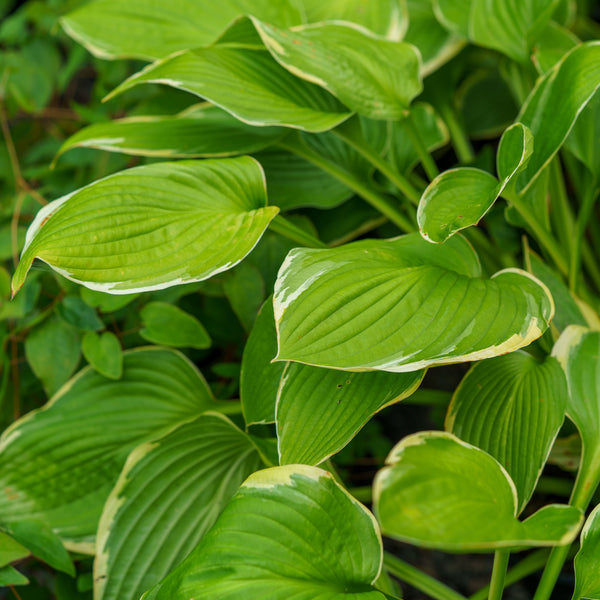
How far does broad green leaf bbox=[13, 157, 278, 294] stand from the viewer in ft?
1.92

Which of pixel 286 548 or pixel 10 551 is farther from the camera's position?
pixel 10 551

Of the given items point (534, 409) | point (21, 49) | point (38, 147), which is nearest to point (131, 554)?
point (534, 409)

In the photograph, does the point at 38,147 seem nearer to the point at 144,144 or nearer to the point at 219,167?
the point at 144,144

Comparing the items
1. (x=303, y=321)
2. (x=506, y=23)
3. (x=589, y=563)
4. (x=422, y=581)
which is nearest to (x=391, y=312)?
(x=303, y=321)

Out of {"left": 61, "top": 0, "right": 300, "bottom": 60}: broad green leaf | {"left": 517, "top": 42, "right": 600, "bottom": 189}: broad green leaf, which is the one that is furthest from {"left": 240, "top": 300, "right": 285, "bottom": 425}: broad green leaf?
{"left": 61, "top": 0, "right": 300, "bottom": 60}: broad green leaf

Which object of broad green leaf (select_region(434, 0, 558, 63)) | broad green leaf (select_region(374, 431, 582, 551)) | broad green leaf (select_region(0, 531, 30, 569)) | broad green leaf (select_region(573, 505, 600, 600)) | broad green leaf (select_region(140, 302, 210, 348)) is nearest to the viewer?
broad green leaf (select_region(374, 431, 582, 551))

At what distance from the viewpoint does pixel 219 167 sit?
69 cm

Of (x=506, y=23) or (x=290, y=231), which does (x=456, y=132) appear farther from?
(x=290, y=231)

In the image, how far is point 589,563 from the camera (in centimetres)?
55

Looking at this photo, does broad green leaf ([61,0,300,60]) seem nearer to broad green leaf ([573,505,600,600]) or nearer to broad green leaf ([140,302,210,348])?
broad green leaf ([140,302,210,348])

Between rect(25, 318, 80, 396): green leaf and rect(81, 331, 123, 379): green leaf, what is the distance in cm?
4

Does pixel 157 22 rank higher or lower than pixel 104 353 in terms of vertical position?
higher

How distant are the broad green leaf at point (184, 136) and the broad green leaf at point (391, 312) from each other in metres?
0.29

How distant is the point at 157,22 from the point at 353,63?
0.35 meters
